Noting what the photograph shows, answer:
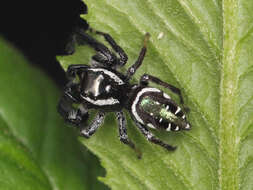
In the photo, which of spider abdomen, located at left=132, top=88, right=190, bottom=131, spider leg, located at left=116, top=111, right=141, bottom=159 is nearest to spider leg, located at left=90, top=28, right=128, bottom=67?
spider abdomen, located at left=132, top=88, right=190, bottom=131

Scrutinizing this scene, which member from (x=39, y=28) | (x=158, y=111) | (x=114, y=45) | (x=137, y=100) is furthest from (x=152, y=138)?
(x=39, y=28)

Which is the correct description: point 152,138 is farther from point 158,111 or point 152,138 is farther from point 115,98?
point 115,98

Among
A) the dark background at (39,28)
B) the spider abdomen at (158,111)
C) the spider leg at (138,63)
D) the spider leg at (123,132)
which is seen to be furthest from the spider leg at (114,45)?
the dark background at (39,28)

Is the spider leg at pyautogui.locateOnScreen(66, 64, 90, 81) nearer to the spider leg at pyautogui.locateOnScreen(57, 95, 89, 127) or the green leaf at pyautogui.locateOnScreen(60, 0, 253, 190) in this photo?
the spider leg at pyautogui.locateOnScreen(57, 95, 89, 127)

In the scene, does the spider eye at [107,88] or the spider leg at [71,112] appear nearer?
the spider eye at [107,88]

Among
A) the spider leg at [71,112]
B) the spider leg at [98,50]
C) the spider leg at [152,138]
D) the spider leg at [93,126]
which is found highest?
the spider leg at [98,50]

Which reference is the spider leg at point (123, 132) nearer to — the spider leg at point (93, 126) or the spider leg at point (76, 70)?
the spider leg at point (93, 126)
